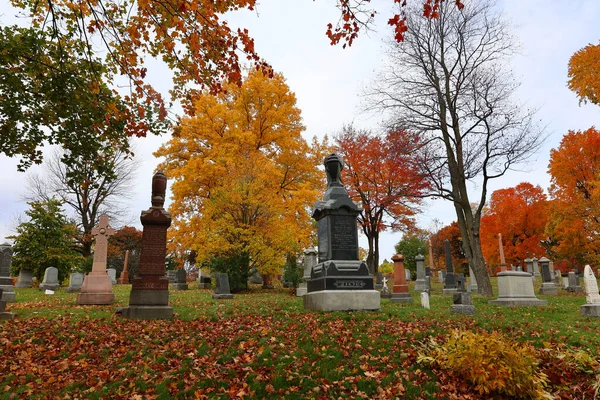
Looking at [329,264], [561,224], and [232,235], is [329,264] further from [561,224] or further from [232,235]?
[561,224]

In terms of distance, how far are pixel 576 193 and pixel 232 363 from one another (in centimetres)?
2714

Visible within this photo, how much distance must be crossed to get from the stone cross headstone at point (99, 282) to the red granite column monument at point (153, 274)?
360cm

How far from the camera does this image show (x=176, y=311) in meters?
9.63

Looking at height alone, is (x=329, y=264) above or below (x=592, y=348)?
above

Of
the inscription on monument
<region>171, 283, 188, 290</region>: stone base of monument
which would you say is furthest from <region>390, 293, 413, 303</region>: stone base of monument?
<region>171, 283, 188, 290</region>: stone base of monument

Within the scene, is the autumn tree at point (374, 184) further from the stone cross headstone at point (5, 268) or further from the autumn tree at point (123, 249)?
the autumn tree at point (123, 249)

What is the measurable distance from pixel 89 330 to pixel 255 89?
17905mm

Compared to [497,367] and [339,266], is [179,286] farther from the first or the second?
[497,367]

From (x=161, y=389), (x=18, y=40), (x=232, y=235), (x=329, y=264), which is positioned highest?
(x=18, y=40)

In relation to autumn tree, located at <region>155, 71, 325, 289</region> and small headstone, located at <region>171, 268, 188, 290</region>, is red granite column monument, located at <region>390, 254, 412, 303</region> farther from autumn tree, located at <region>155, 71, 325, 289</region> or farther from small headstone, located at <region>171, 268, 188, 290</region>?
small headstone, located at <region>171, 268, 188, 290</region>

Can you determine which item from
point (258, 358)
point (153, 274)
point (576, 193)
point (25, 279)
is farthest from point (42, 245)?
point (576, 193)

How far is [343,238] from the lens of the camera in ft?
34.0

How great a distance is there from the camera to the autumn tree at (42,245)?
1994 centimetres

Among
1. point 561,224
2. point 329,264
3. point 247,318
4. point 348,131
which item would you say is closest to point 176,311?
point 247,318
